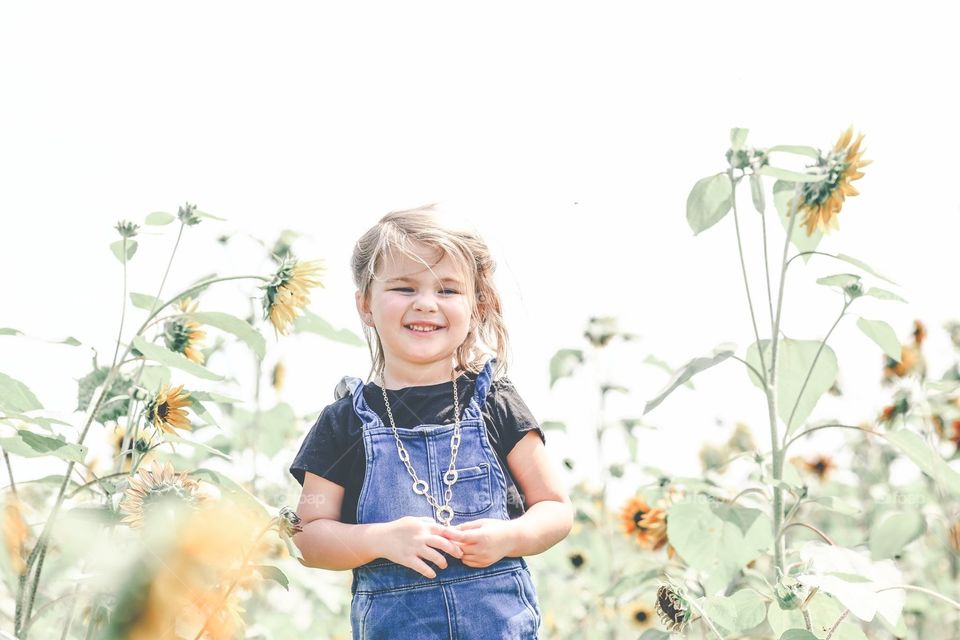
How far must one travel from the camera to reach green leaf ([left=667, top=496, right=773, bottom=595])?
4.92 feet

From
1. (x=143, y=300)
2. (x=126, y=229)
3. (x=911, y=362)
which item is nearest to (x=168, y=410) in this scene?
(x=143, y=300)

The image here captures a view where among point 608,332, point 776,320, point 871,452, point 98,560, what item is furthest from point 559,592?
point 98,560

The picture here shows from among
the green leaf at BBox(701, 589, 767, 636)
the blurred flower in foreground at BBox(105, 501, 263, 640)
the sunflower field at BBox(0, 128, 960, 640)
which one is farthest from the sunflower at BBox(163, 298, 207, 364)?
the blurred flower in foreground at BBox(105, 501, 263, 640)

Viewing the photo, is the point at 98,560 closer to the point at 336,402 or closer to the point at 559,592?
the point at 336,402

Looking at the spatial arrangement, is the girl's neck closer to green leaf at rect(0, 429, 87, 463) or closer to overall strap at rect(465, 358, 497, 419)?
overall strap at rect(465, 358, 497, 419)

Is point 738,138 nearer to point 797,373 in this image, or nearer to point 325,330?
point 797,373

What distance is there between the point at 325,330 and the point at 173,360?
31 centimetres

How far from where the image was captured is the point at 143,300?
150 cm

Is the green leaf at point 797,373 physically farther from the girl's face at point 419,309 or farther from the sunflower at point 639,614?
the sunflower at point 639,614

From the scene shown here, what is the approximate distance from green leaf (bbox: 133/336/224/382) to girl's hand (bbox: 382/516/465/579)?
31cm

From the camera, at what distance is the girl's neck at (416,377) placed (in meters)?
1.44

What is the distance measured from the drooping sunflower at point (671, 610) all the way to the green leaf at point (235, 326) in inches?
26.6

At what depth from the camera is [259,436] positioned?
2.15m

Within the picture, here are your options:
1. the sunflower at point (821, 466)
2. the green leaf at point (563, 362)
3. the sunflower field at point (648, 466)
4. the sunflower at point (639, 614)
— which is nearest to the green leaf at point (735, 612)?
the sunflower field at point (648, 466)
